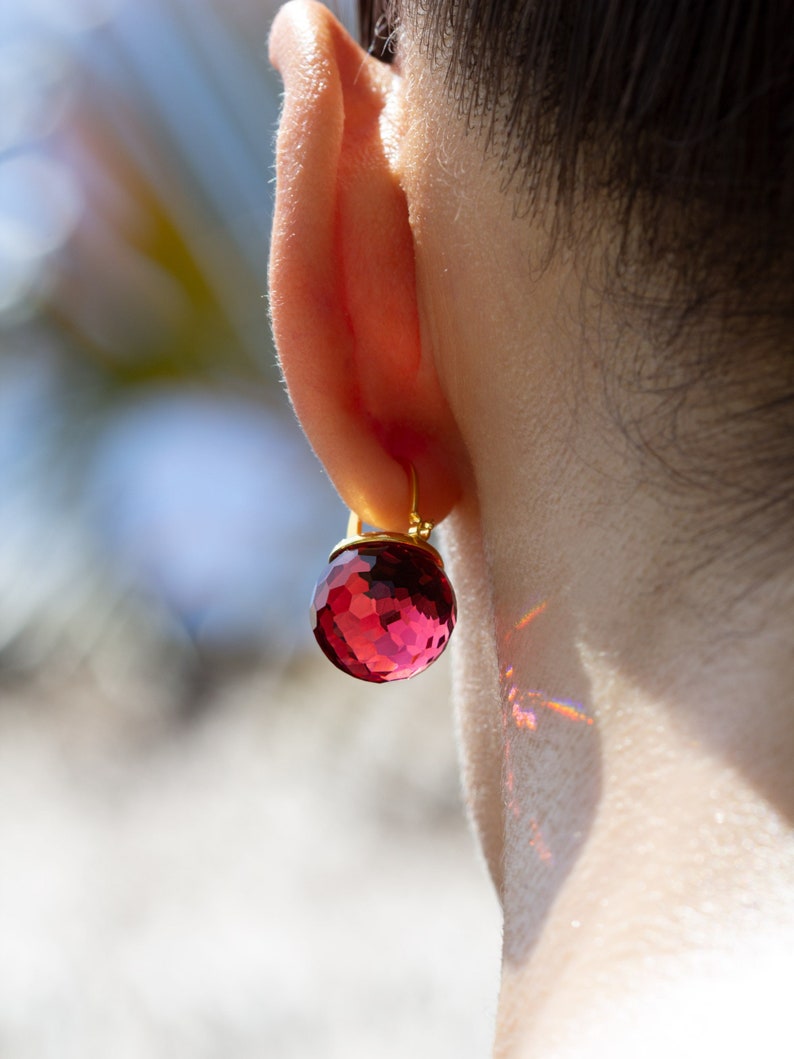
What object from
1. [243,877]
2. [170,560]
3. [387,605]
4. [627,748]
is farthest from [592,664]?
[170,560]

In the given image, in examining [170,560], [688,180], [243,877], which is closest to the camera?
[688,180]

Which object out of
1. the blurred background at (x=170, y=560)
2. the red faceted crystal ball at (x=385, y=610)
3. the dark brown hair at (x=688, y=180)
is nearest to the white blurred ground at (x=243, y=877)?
the blurred background at (x=170, y=560)

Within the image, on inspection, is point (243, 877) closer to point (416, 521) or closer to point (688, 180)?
point (416, 521)

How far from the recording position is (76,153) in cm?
421

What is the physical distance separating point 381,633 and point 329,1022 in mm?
2193

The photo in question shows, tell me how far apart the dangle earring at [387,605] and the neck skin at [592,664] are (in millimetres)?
40

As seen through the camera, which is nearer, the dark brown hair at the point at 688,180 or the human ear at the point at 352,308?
the dark brown hair at the point at 688,180

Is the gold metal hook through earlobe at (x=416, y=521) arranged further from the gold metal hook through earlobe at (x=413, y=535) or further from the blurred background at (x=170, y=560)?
the blurred background at (x=170, y=560)

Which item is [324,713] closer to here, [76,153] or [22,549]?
[22,549]

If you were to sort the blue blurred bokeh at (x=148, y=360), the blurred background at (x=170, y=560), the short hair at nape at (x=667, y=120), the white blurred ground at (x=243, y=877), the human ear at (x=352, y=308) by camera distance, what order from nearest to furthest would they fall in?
the short hair at nape at (x=667, y=120) → the human ear at (x=352, y=308) → the white blurred ground at (x=243, y=877) → the blurred background at (x=170, y=560) → the blue blurred bokeh at (x=148, y=360)

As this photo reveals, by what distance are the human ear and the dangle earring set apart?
0.02 meters

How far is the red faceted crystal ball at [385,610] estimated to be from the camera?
668 millimetres

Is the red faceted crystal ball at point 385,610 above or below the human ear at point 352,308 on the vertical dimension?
below

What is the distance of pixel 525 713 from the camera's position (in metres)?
0.57
